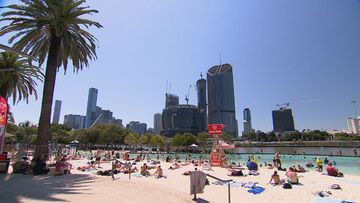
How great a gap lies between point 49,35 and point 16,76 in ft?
27.3

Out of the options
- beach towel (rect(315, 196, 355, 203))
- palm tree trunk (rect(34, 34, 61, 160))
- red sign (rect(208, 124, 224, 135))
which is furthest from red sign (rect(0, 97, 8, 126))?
red sign (rect(208, 124, 224, 135))

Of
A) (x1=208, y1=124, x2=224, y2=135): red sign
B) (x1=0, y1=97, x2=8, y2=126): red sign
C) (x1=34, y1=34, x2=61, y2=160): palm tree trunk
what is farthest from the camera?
(x1=208, y1=124, x2=224, y2=135): red sign

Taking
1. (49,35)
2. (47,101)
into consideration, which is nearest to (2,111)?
(47,101)

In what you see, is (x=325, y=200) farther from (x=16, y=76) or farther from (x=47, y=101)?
(x=16, y=76)

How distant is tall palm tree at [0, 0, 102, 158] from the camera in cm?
1814

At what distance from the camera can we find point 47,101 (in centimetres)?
1891

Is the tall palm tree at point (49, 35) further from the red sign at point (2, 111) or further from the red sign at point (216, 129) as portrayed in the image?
the red sign at point (216, 129)

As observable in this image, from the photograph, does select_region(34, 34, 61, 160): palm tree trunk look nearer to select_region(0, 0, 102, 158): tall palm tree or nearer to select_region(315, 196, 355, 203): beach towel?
select_region(0, 0, 102, 158): tall palm tree

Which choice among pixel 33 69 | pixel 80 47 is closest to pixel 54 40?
pixel 80 47

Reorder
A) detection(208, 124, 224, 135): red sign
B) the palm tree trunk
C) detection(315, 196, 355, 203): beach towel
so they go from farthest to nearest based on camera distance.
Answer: detection(208, 124, 224, 135): red sign, the palm tree trunk, detection(315, 196, 355, 203): beach towel

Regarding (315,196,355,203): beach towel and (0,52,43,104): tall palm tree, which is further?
(0,52,43,104): tall palm tree

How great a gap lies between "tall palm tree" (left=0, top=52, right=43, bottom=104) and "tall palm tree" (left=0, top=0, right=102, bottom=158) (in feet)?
12.6

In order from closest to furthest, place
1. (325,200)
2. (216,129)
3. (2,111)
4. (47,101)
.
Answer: (325,200) < (2,111) < (47,101) < (216,129)

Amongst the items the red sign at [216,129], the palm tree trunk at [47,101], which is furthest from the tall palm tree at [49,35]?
the red sign at [216,129]
